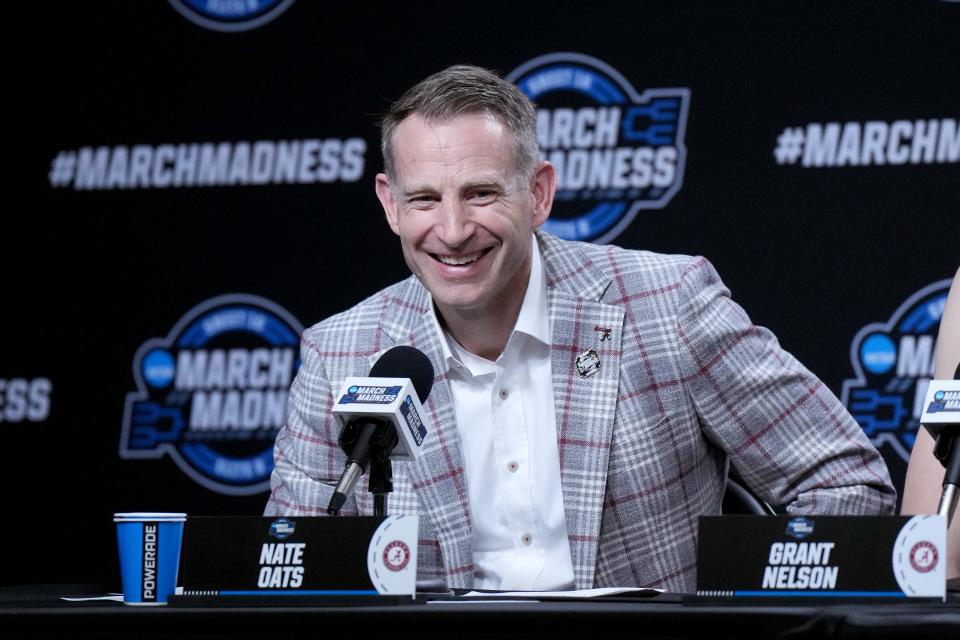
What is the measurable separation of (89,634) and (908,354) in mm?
2579

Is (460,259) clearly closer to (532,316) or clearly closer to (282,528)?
(532,316)

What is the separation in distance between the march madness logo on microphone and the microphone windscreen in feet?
6.76

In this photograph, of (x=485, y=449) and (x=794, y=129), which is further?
(x=794, y=129)

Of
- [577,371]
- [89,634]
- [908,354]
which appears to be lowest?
[89,634]

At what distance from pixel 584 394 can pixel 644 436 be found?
14cm

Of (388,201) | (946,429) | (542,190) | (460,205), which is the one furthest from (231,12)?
(946,429)

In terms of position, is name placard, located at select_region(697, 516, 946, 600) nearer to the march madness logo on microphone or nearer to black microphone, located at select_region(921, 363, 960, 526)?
black microphone, located at select_region(921, 363, 960, 526)

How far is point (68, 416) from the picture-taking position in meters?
4.09

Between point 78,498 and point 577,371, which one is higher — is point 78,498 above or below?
below

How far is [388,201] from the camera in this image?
8.91 feet

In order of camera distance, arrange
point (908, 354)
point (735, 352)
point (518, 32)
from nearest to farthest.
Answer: point (735, 352)
point (908, 354)
point (518, 32)

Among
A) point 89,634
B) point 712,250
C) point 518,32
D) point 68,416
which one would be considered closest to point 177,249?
point 68,416

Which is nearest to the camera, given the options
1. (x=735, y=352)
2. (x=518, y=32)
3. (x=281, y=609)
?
(x=281, y=609)

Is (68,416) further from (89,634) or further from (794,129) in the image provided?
(89,634)
